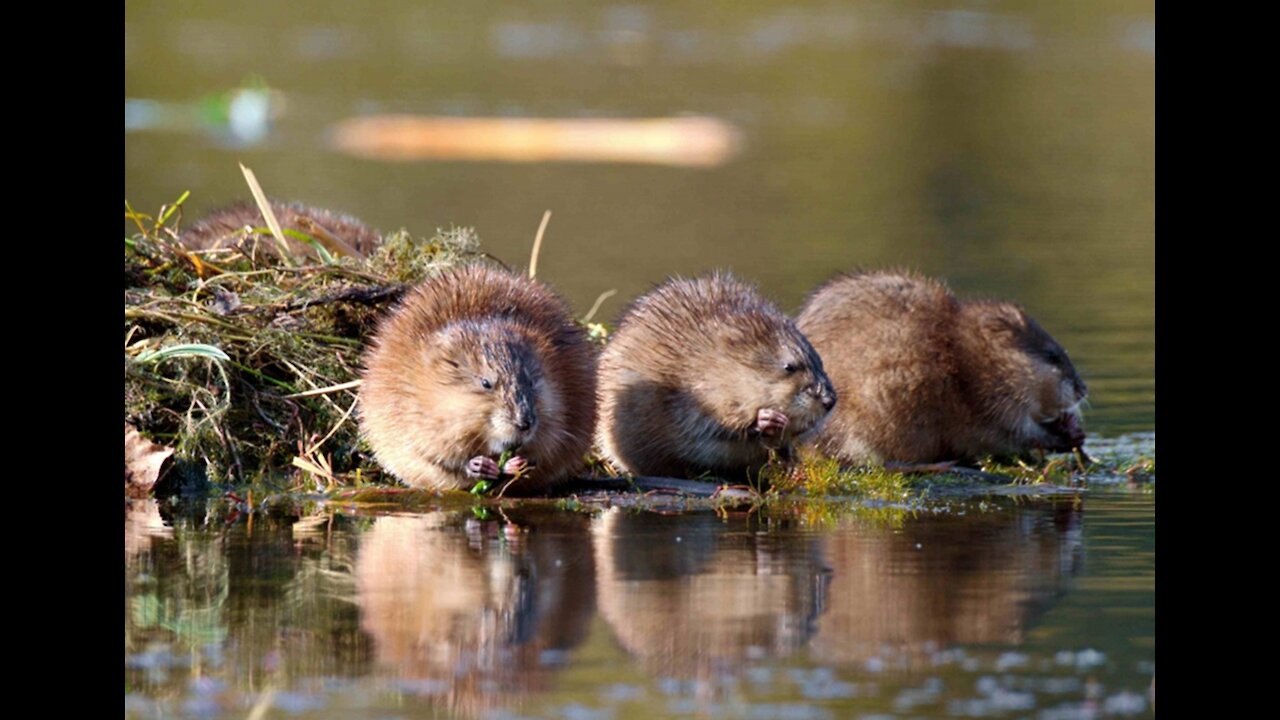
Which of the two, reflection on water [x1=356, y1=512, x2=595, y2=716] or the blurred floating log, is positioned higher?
the blurred floating log

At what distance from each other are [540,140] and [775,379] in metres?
20.7

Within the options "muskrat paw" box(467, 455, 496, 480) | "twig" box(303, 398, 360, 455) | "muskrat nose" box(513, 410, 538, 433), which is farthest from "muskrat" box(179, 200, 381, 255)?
"muskrat nose" box(513, 410, 538, 433)

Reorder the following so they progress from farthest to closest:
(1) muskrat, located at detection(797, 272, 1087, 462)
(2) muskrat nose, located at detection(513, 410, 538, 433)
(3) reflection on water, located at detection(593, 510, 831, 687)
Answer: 1. (1) muskrat, located at detection(797, 272, 1087, 462)
2. (2) muskrat nose, located at detection(513, 410, 538, 433)
3. (3) reflection on water, located at detection(593, 510, 831, 687)

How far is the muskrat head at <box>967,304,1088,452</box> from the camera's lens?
1111cm

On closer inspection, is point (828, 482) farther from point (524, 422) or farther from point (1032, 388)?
point (524, 422)

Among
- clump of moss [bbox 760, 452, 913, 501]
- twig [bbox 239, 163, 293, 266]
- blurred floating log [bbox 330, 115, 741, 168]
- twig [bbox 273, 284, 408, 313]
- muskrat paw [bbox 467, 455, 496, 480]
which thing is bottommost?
clump of moss [bbox 760, 452, 913, 501]

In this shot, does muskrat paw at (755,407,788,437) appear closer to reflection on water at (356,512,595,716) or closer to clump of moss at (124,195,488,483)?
reflection on water at (356,512,595,716)

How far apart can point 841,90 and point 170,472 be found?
30.6m

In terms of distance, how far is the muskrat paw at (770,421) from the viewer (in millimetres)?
10188

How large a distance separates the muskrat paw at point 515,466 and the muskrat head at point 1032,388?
114 inches

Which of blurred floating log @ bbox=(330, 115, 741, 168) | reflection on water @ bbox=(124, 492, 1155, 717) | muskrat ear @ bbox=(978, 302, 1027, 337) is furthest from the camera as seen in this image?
blurred floating log @ bbox=(330, 115, 741, 168)

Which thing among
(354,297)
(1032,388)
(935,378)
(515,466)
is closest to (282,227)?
(354,297)

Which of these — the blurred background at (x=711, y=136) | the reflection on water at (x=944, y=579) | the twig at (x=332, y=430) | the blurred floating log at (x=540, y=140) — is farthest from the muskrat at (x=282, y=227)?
the blurred floating log at (x=540, y=140)

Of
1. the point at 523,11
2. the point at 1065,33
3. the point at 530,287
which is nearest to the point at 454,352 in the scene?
the point at 530,287
